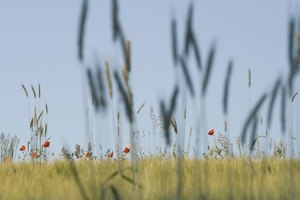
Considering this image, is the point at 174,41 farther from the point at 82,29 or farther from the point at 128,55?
the point at 82,29

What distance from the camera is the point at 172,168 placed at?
14.5 ft

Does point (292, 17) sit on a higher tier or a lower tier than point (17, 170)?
higher

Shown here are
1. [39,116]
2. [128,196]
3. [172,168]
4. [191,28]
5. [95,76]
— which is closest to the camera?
[191,28]

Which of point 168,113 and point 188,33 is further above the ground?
point 188,33

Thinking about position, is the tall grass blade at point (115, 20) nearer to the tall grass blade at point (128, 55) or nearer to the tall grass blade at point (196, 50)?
the tall grass blade at point (128, 55)

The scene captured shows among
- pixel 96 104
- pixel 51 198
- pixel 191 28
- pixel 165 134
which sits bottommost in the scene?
pixel 51 198

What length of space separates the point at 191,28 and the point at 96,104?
1.65ft

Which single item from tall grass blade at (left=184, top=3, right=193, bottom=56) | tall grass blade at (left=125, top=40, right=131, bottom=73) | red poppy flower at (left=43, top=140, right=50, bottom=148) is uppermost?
tall grass blade at (left=184, top=3, right=193, bottom=56)

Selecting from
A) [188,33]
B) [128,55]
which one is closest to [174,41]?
[188,33]

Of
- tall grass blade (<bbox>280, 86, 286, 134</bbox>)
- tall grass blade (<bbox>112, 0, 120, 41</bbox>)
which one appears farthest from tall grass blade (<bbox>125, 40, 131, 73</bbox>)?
tall grass blade (<bbox>280, 86, 286, 134</bbox>)

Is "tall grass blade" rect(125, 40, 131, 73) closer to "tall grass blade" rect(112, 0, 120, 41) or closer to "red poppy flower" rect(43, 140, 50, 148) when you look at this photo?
"tall grass blade" rect(112, 0, 120, 41)

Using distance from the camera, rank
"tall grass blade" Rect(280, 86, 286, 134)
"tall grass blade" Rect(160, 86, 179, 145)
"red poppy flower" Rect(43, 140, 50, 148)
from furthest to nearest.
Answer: "red poppy flower" Rect(43, 140, 50, 148) < "tall grass blade" Rect(280, 86, 286, 134) < "tall grass blade" Rect(160, 86, 179, 145)

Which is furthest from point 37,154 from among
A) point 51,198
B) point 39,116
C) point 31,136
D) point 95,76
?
point 95,76

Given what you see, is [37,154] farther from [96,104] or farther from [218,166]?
[96,104]
